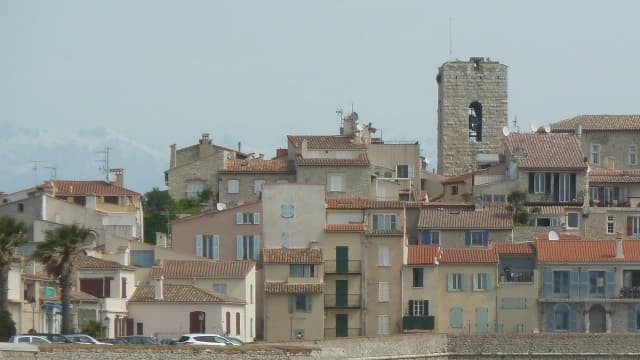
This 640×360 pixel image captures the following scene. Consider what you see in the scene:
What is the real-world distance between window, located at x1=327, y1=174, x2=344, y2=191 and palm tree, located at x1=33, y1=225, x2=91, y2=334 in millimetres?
28457

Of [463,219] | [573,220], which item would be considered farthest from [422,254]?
[573,220]

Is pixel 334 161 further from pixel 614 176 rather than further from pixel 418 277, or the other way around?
pixel 614 176

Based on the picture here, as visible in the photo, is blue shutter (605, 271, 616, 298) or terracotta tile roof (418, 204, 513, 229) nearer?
blue shutter (605, 271, 616, 298)

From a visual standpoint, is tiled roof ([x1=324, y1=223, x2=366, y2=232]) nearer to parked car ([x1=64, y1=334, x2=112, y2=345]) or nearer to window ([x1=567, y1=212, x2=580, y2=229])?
window ([x1=567, y1=212, x2=580, y2=229])

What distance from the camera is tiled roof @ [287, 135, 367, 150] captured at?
133m

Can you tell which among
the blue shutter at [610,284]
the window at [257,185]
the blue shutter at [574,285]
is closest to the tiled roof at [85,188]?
the window at [257,185]

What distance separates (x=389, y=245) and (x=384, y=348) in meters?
9.53

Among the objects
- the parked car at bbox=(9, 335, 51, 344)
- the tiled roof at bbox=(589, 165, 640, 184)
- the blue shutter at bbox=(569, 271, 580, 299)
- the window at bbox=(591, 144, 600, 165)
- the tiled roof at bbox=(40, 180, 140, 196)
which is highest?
the window at bbox=(591, 144, 600, 165)

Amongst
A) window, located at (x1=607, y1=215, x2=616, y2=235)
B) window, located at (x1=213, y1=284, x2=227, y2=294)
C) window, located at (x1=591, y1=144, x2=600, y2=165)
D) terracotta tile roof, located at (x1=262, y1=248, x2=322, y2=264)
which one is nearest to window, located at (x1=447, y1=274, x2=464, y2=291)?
terracotta tile roof, located at (x1=262, y1=248, x2=322, y2=264)

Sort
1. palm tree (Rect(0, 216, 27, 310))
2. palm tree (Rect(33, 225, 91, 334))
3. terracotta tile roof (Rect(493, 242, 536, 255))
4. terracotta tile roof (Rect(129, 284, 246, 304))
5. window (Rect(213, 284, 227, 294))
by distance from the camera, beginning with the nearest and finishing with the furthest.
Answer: palm tree (Rect(0, 216, 27, 310)) → palm tree (Rect(33, 225, 91, 334)) → terracotta tile roof (Rect(129, 284, 246, 304)) → window (Rect(213, 284, 227, 294)) → terracotta tile roof (Rect(493, 242, 536, 255))

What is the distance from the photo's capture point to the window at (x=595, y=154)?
147 m

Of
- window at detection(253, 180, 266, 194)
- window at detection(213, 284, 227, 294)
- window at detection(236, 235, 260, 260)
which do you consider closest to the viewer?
window at detection(213, 284, 227, 294)

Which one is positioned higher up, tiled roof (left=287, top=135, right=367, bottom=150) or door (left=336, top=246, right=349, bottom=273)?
tiled roof (left=287, top=135, right=367, bottom=150)

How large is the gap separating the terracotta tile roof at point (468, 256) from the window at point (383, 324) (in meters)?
3.52
